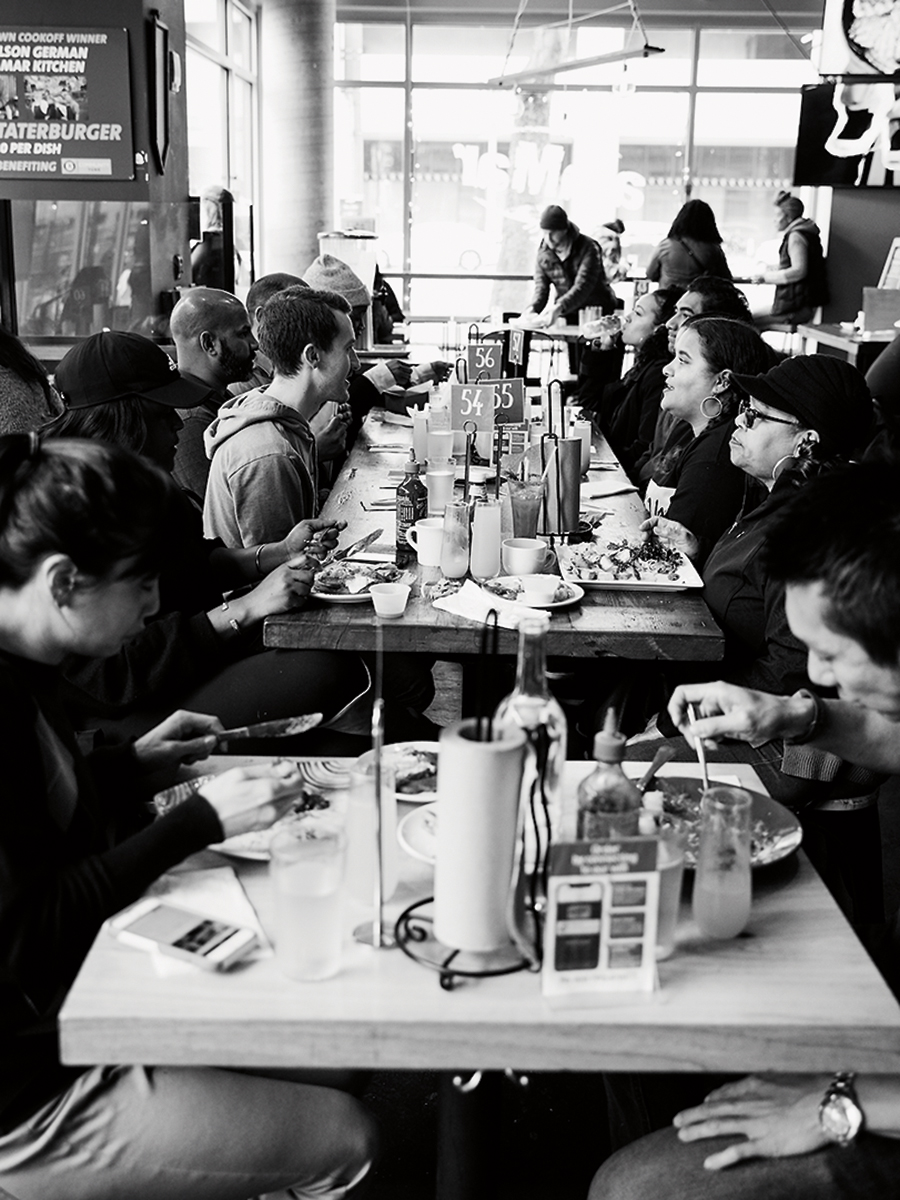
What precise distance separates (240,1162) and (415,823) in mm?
447

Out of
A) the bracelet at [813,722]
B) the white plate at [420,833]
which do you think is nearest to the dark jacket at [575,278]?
the bracelet at [813,722]

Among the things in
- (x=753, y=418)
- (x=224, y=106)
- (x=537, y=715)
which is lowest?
(x=537, y=715)

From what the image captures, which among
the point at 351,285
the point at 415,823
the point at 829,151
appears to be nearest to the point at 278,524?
the point at 415,823

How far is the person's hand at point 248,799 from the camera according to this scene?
1461 mm

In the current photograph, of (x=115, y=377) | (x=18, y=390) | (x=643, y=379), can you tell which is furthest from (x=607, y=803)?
(x=643, y=379)

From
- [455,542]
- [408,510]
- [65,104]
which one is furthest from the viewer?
[65,104]

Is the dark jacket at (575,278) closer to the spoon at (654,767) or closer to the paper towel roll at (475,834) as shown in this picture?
the spoon at (654,767)

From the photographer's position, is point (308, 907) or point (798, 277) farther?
point (798, 277)

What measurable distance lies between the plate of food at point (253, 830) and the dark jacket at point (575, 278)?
Result: 25.5 feet

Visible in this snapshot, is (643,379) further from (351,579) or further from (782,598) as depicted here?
(782,598)

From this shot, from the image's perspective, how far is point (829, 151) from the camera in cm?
902

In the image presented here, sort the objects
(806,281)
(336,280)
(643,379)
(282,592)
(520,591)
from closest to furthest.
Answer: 1. (282,592)
2. (520,591)
3. (643,379)
4. (336,280)
5. (806,281)

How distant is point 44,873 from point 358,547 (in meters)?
1.78

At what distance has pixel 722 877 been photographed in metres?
1.38
